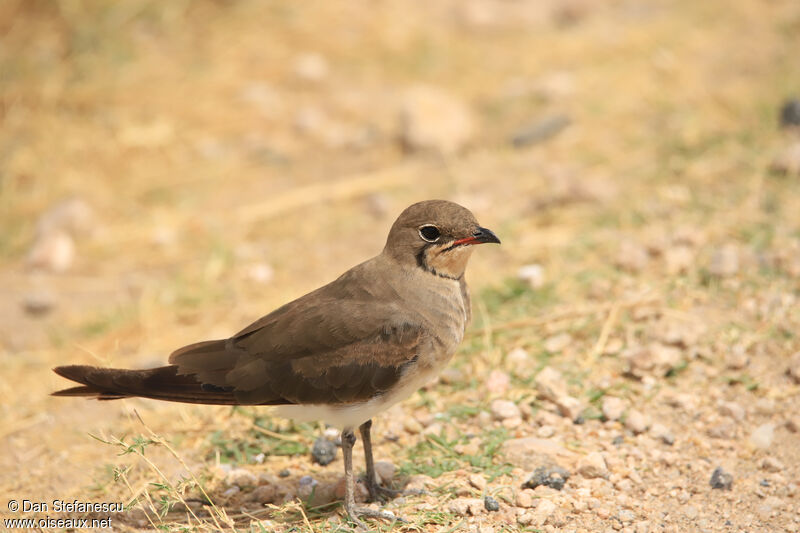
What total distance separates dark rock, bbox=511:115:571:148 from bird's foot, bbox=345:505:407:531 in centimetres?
494

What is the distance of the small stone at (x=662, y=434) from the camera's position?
439cm

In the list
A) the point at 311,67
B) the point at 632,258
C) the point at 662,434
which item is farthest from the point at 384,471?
the point at 311,67

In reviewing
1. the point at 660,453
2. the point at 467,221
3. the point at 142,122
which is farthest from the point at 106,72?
the point at 660,453

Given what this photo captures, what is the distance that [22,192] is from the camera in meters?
8.02

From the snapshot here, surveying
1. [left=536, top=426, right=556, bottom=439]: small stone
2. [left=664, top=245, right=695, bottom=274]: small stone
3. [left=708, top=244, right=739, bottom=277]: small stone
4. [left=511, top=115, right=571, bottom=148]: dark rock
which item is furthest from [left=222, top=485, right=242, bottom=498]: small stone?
[left=511, top=115, right=571, bottom=148]: dark rock

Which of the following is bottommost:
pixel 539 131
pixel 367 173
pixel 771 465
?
pixel 771 465

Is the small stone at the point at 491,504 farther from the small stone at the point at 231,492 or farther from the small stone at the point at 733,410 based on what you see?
the small stone at the point at 733,410

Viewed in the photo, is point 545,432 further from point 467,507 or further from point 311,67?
point 311,67

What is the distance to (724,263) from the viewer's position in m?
5.49

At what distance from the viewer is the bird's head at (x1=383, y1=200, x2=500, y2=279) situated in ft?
13.5

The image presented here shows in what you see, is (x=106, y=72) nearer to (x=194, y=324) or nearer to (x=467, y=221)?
(x=194, y=324)

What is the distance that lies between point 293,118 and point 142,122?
1530mm

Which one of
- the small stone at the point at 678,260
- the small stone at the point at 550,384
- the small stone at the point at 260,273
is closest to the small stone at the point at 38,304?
the small stone at the point at 260,273

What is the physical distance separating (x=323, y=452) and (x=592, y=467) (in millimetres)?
1374
